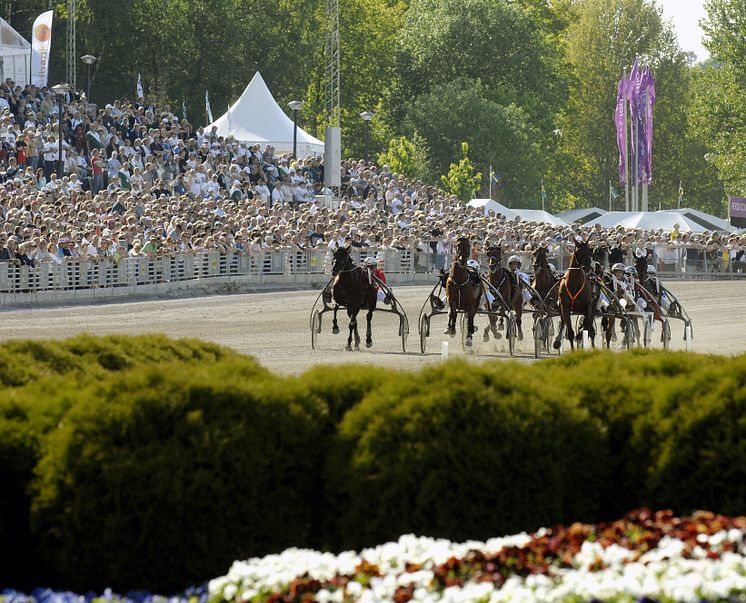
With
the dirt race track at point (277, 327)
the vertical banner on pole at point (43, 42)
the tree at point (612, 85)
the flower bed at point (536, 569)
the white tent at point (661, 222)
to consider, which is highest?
the tree at point (612, 85)

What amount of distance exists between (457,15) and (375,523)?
7348 centimetres

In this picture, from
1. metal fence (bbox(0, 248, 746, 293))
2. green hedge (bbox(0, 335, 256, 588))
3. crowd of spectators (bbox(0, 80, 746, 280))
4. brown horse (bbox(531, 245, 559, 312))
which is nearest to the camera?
green hedge (bbox(0, 335, 256, 588))

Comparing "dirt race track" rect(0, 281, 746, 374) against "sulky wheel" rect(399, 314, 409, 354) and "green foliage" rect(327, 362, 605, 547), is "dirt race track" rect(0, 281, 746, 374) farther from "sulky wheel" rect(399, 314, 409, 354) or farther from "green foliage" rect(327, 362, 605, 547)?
"green foliage" rect(327, 362, 605, 547)

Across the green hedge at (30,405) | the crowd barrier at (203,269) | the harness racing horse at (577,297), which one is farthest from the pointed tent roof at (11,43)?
the green hedge at (30,405)

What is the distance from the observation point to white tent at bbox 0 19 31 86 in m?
43.0

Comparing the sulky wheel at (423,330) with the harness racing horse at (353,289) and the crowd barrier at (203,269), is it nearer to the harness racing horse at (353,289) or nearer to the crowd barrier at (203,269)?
the harness racing horse at (353,289)

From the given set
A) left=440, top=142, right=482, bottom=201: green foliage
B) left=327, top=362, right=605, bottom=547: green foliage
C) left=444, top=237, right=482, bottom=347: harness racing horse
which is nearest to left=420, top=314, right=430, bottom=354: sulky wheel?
left=444, top=237, right=482, bottom=347: harness racing horse

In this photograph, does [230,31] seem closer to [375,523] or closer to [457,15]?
[457,15]

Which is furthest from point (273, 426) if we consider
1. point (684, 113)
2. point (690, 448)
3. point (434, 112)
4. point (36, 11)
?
point (684, 113)

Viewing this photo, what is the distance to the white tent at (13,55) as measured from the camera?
42969mm

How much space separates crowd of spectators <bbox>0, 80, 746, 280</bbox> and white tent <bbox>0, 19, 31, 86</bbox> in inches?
292

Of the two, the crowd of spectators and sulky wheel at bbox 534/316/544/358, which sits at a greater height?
the crowd of spectators

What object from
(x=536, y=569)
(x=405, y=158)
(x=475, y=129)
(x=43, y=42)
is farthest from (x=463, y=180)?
(x=536, y=569)

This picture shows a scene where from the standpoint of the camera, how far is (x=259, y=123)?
4750 centimetres
